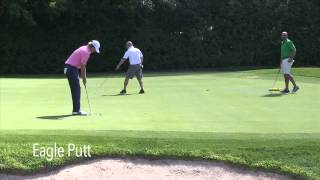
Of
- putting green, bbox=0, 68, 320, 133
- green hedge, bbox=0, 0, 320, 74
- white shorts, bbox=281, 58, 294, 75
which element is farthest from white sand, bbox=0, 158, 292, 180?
green hedge, bbox=0, 0, 320, 74

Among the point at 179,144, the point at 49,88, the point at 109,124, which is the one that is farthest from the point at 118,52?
the point at 179,144

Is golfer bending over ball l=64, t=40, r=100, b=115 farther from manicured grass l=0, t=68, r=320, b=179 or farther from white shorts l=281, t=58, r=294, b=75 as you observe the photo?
white shorts l=281, t=58, r=294, b=75

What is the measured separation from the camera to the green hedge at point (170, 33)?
123 feet

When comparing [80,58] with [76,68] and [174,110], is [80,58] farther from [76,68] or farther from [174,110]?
[174,110]

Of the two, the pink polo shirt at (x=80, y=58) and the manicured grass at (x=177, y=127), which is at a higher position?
the pink polo shirt at (x=80, y=58)

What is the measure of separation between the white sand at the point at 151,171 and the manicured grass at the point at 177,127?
130mm

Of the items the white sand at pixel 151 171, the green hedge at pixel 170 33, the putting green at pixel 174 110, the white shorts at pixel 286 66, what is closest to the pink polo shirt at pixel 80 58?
the putting green at pixel 174 110

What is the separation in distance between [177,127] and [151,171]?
10.8 feet

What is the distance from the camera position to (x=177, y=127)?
11.1 meters

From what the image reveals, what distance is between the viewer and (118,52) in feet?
125

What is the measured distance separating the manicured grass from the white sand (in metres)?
0.13

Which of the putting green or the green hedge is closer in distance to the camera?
the putting green

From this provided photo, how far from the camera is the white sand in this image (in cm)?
766

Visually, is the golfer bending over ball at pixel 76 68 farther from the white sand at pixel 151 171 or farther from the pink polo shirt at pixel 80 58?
the white sand at pixel 151 171
